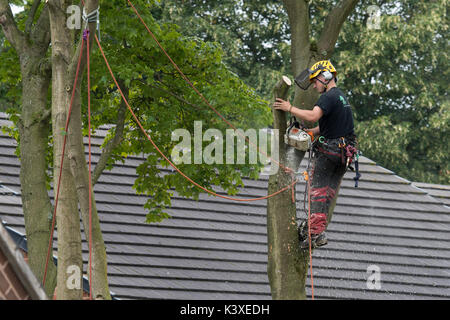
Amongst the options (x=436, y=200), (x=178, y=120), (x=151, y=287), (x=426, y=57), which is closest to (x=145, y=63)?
(x=178, y=120)

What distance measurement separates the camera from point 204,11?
24719 millimetres

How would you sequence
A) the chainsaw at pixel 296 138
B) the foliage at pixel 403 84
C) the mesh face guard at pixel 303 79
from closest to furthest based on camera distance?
the chainsaw at pixel 296 138, the mesh face guard at pixel 303 79, the foliage at pixel 403 84

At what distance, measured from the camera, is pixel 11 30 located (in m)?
9.67

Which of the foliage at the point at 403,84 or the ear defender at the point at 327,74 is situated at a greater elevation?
the foliage at the point at 403,84

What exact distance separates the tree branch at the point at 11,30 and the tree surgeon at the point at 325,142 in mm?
3659

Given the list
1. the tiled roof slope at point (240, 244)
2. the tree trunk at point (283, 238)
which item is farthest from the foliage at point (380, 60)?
the tree trunk at point (283, 238)

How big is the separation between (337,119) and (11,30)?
4.19 m

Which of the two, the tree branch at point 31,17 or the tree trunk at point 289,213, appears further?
the tree branch at point 31,17

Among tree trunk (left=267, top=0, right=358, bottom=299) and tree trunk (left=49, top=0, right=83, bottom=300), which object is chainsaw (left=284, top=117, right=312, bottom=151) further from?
tree trunk (left=49, top=0, right=83, bottom=300)

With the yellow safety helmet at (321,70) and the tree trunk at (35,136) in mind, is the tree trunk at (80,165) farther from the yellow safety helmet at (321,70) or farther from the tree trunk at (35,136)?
the yellow safety helmet at (321,70)

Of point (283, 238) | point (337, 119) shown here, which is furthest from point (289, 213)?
point (337, 119)

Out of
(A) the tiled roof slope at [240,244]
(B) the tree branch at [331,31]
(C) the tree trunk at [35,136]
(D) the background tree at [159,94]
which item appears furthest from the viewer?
(A) the tiled roof slope at [240,244]

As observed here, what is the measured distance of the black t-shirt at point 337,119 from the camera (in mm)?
8031

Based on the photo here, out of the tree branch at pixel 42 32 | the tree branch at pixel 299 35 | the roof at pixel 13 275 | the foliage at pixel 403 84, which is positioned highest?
the foliage at pixel 403 84
